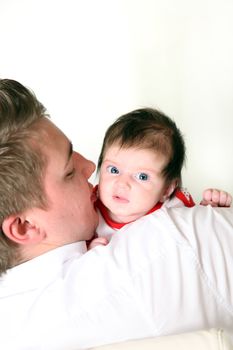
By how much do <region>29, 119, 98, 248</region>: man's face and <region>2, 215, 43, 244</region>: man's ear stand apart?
0.06 ft

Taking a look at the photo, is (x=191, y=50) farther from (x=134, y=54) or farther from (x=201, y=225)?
(x=201, y=225)

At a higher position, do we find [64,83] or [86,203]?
[64,83]

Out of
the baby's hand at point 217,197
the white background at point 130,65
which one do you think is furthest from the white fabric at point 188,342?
the white background at point 130,65

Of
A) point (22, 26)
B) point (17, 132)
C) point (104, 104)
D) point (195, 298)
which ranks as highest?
point (22, 26)

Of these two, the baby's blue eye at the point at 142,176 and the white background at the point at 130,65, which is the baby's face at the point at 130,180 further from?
the white background at the point at 130,65

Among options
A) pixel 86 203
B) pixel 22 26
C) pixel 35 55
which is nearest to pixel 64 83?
pixel 35 55

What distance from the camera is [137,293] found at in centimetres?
80

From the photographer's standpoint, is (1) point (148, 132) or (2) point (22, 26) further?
(2) point (22, 26)

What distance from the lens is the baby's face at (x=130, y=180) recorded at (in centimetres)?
112

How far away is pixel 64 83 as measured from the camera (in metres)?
1.78

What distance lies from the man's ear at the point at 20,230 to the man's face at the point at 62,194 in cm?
2

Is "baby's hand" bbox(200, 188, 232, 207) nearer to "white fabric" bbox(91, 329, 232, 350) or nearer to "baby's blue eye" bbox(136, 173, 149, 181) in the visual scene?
"baby's blue eye" bbox(136, 173, 149, 181)

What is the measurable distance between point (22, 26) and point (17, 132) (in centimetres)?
105

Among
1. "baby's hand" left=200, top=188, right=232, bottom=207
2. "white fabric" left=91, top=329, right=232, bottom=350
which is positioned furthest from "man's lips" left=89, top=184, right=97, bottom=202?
"white fabric" left=91, top=329, right=232, bottom=350
